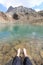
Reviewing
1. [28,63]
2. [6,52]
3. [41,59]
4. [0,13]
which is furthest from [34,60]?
[0,13]

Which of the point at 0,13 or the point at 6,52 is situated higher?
the point at 6,52

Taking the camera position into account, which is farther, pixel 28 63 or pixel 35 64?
pixel 35 64

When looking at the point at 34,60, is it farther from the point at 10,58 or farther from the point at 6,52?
the point at 6,52

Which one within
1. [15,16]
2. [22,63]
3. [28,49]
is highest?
[22,63]

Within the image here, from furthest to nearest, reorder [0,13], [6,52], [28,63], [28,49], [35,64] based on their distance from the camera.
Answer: [0,13] < [28,49] < [6,52] < [35,64] < [28,63]

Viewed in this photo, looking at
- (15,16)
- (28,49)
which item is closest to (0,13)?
(15,16)

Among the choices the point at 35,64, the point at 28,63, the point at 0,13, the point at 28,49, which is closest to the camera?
the point at 28,63

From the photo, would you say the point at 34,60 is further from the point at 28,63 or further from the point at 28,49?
the point at 28,63

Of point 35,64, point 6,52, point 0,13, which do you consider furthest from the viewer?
point 0,13

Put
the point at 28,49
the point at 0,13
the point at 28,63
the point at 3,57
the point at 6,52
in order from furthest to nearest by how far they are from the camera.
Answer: the point at 0,13 → the point at 28,49 → the point at 6,52 → the point at 3,57 → the point at 28,63

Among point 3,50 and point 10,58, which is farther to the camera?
point 3,50
